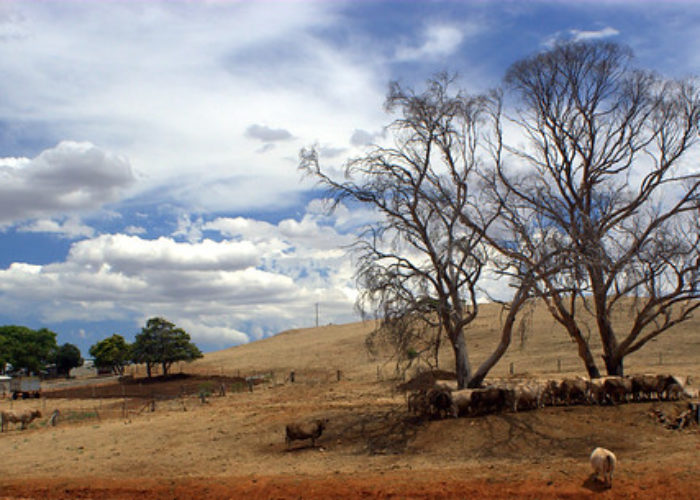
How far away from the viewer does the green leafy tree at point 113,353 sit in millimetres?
71125

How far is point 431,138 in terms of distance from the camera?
73.8ft

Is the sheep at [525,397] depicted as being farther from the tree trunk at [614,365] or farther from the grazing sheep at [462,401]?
the tree trunk at [614,365]

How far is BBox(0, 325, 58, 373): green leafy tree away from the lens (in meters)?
81.9

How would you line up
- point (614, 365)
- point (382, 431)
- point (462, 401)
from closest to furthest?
point (462, 401) → point (382, 431) → point (614, 365)

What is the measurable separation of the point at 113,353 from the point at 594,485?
67572 mm

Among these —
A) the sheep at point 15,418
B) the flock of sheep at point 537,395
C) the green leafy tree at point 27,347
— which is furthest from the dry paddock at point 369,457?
the green leafy tree at point 27,347

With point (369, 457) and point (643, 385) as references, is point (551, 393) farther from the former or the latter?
point (369, 457)

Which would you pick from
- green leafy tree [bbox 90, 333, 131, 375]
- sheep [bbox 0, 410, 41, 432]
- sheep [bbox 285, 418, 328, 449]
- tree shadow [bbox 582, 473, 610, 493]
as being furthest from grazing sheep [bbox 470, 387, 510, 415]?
green leafy tree [bbox 90, 333, 131, 375]

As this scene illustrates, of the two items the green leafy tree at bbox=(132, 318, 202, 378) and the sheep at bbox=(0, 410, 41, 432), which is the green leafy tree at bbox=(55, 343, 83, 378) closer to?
the green leafy tree at bbox=(132, 318, 202, 378)

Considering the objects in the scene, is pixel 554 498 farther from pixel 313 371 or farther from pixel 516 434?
pixel 313 371

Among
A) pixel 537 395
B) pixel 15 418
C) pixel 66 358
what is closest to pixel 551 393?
pixel 537 395

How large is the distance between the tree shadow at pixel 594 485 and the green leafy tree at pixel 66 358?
3760 inches

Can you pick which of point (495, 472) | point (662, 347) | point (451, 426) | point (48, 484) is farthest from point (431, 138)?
point (662, 347)

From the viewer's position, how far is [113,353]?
2810 inches
